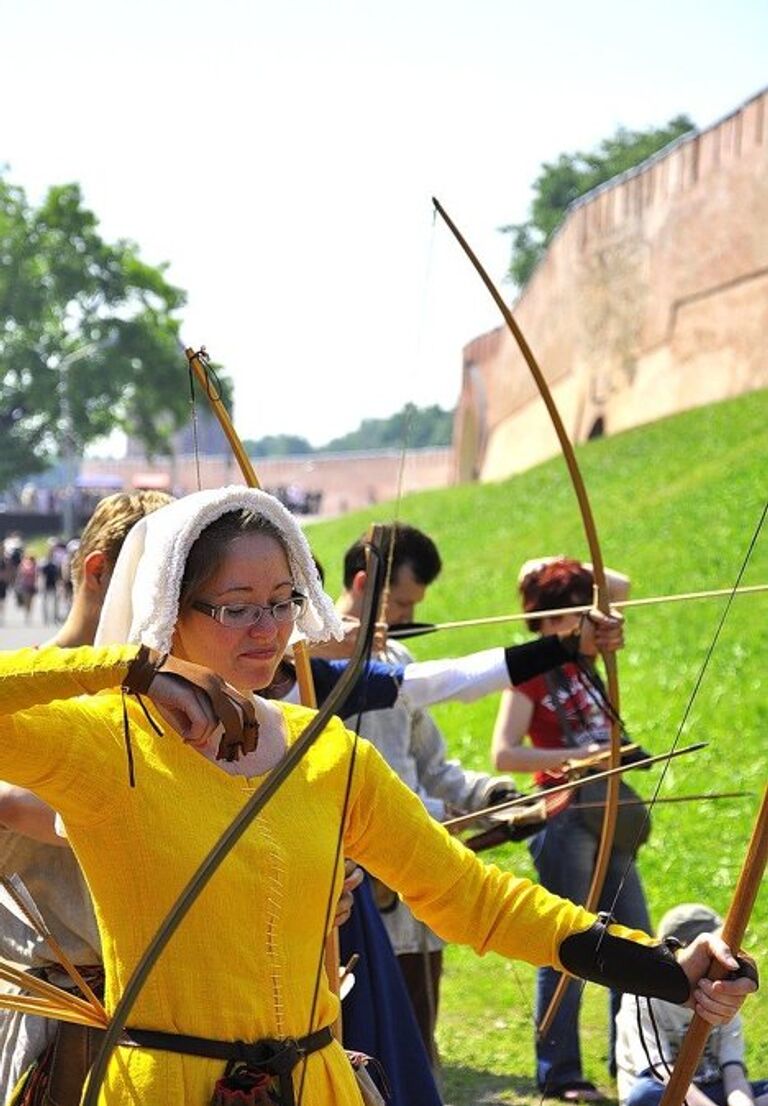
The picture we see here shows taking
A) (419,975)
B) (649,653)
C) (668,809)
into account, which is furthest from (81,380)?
(419,975)

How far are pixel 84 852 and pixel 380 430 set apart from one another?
13722 centimetres

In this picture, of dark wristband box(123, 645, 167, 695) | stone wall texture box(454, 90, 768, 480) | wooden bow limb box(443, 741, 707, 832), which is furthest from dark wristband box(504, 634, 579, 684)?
stone wall texture box(454, 90, 768, 480)

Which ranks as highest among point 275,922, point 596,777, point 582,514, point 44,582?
point 44,582

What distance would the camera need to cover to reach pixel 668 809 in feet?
30.1

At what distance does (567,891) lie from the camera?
17.5ft

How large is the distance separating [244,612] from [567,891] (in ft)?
10.3

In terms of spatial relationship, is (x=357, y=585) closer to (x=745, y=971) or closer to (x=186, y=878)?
(x=745, y=971)

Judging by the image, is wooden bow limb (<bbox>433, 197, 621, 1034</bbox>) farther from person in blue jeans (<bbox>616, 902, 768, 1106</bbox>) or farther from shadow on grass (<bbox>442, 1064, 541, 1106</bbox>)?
shadow on grass (<bbox>442, 1064, 541, 1106</bbox>)

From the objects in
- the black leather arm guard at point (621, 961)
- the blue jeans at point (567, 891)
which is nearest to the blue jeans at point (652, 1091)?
the blue jeans at point (567, 891)

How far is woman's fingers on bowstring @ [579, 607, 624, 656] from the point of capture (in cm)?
397

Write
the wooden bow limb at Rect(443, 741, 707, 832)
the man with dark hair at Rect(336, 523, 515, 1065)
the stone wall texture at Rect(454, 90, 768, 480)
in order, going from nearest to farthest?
the wooden bow limb at Rect(443, 741, 707, 832) → the man with dark hair at Rect(336, 523, 515, 1065) → the stone wall texture at Rect(454, 90, 768, 480)

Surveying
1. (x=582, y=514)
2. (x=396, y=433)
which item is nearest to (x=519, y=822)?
(x=582, y=514)

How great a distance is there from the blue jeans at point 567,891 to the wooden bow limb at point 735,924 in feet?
8.48

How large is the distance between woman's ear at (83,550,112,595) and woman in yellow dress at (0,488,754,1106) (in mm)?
913
